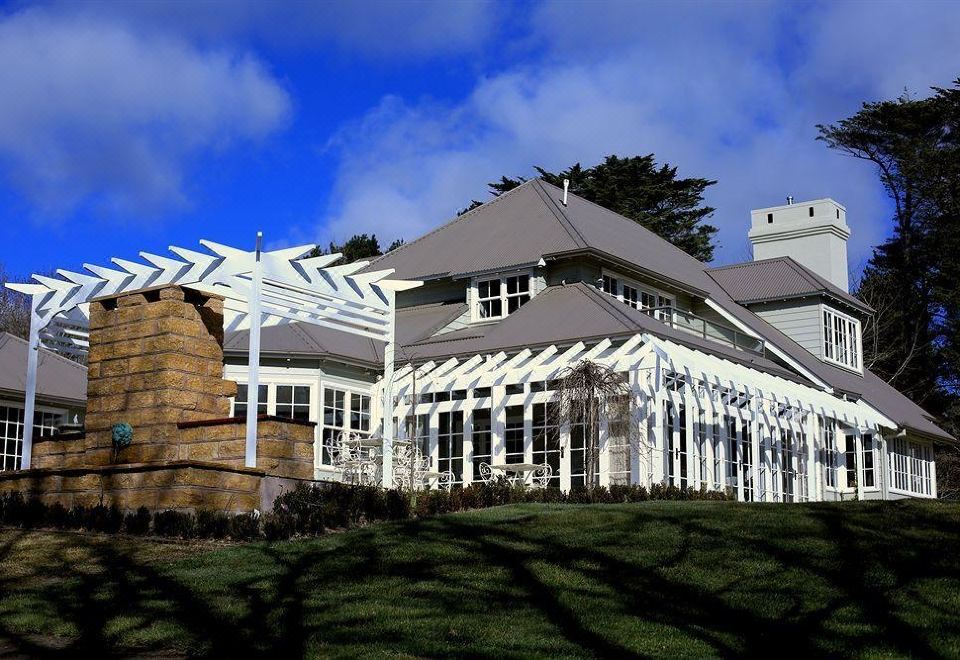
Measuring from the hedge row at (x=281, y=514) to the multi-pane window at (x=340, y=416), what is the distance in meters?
6.65

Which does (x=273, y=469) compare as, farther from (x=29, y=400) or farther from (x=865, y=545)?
(x=865, y=545)

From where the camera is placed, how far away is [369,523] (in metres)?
14.2

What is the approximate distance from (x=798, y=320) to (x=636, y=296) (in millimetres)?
5549

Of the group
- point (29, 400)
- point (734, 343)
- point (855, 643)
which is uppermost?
point (734, 343)

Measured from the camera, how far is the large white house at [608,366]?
20.6 m

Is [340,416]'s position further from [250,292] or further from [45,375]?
[250,292]

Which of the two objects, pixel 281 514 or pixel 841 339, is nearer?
pixel 281 514

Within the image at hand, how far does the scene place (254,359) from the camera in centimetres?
1430

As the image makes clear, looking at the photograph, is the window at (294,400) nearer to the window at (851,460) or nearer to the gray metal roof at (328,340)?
the gray metal roof at (328,340)

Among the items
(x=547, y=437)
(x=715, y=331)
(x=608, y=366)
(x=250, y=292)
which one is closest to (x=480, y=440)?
(x=547, y=437)

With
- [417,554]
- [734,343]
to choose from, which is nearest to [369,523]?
[417,554]

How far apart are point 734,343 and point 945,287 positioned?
62.2ft

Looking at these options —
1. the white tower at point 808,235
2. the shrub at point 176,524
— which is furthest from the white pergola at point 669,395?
the white tower at point 808,235

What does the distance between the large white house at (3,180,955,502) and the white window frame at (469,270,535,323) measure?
1.7 inches
